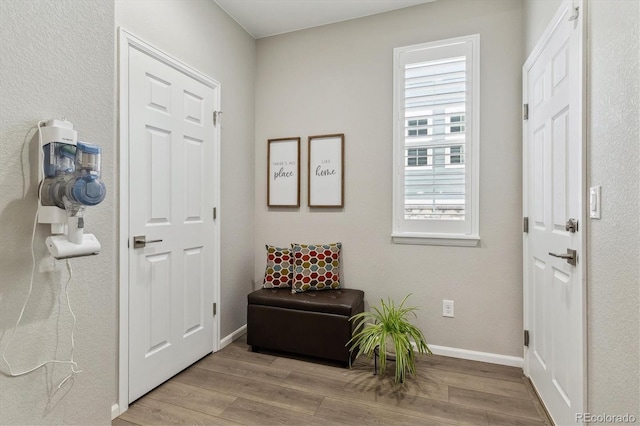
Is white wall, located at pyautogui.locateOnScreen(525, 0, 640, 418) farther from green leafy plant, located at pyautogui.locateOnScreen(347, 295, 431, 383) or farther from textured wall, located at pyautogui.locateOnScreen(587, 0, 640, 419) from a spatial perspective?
green leafy plant, located at pyautogui.locateOnScreen(347, 295, 431, 383)

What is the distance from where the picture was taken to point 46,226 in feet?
3.16

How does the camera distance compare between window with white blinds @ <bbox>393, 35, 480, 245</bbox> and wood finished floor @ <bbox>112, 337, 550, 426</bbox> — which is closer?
wood finished floor @ <bbox>112, 337, 550, 426</bbox>

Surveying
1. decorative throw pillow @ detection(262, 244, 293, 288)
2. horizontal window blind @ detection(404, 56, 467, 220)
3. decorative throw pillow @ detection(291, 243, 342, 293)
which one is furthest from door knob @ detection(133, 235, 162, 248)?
horizontal window blind @ detection(404, 56, 467, 220)

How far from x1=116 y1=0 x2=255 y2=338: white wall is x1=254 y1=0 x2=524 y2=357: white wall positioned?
14 cm

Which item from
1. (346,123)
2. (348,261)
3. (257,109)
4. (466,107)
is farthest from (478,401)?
(257,109)

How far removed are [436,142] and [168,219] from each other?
6.81 ft

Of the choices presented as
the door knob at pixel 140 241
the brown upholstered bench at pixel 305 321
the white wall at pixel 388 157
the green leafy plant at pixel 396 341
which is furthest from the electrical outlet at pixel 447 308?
the door knob at pixel 140 241

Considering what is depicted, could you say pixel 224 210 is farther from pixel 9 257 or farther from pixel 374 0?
pixel 374 0

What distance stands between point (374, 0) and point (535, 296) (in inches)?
97.6

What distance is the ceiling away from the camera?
8.67 ft

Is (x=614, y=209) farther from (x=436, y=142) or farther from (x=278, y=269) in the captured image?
(x=278, y=269)

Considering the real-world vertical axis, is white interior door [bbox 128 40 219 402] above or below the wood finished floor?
above

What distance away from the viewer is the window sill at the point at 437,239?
2.52 metres

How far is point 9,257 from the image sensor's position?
2.92 feet
